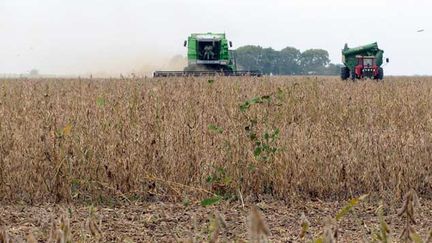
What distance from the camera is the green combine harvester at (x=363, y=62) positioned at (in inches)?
851

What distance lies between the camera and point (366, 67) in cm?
2178

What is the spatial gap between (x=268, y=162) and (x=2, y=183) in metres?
1.94

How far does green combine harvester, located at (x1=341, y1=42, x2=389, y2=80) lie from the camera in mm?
21609

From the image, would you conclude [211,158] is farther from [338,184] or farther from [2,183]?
[2,183]

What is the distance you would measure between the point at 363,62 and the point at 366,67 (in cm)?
31

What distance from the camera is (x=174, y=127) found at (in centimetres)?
478

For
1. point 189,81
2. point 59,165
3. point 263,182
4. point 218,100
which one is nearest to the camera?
point 59,165

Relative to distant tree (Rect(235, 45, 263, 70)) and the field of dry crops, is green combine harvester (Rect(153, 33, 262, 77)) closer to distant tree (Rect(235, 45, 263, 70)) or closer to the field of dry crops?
the field of dry crops

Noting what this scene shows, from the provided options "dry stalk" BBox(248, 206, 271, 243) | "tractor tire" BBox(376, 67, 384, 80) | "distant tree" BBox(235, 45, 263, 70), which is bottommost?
"dry stalk" BBox(248, 206, 271, 243)

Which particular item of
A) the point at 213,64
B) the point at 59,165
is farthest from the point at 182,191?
the point at 213,64

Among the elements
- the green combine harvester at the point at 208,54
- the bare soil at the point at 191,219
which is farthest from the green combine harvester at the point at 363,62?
the bare soil at the point at 191,219

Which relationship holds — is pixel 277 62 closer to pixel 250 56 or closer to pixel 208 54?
pixel 250 56

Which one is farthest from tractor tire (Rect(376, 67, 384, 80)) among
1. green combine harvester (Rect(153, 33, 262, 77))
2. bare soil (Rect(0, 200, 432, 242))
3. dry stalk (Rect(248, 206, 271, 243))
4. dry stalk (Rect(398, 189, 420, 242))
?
dry stalk (Rect(248, 206, 271, 243))

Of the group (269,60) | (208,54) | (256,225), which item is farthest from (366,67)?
(269,60)
